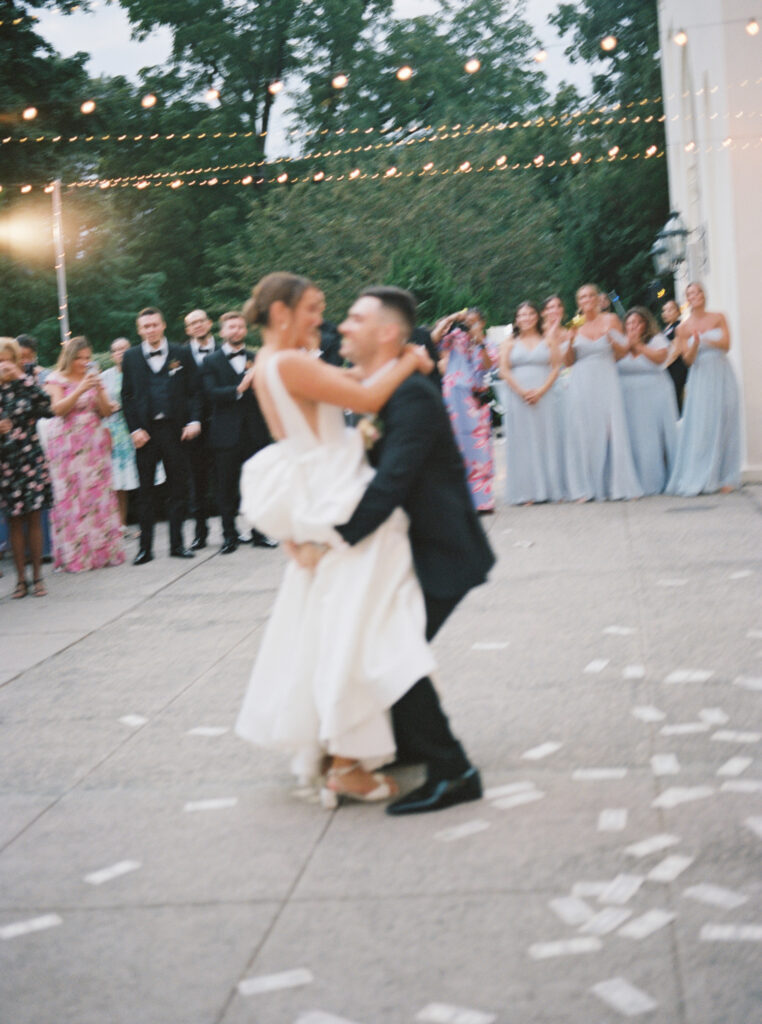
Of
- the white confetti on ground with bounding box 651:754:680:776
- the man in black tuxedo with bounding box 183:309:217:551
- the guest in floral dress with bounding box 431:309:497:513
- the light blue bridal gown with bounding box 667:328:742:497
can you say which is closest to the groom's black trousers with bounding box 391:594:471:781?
the white confetti on ground with bounding box 651:754:680:776

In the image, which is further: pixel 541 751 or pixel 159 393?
pixel 159 393

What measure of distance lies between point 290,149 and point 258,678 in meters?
40.4

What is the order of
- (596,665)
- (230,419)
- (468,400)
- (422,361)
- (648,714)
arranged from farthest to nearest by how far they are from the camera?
(468,400) → (230,419) → (596,665) → (648,714) → (422,361)

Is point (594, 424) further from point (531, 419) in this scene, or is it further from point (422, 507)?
point (422, 507)

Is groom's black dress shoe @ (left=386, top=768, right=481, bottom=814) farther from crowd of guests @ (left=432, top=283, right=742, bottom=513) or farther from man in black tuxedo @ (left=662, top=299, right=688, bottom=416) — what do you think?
man in black tuxedo @ (left=662, top=299, right=688, bottom=416)

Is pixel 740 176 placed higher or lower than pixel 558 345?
higher

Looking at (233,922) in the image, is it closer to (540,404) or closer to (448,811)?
(448,811)

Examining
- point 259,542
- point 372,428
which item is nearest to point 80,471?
point 259,542

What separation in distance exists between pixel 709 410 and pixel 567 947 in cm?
997

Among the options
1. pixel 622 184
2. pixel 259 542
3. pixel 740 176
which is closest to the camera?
pixel 259 542

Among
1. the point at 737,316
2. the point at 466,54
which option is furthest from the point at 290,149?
the point at 737,316

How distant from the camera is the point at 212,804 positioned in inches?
191

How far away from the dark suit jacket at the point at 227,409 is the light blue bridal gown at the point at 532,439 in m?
2.81

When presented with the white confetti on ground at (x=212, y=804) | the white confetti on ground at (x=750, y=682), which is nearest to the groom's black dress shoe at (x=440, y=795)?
the white confetti on ground at (x=212, y=804)
